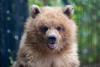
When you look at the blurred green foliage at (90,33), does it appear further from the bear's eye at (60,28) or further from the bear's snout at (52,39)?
the bear's snout at (52,39)

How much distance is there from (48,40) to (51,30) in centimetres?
15

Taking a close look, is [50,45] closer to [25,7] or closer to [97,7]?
[25,7]

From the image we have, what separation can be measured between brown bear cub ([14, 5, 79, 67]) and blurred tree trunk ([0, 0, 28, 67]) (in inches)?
54.3

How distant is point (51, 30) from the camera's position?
8.20 meters

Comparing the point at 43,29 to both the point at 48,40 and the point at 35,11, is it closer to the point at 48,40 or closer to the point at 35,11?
the point at 48,40

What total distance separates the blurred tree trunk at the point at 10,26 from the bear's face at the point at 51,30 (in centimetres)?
147

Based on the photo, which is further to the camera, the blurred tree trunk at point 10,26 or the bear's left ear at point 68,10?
the blurred tree trunk at point 10,26

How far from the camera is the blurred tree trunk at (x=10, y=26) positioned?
985 centimetres

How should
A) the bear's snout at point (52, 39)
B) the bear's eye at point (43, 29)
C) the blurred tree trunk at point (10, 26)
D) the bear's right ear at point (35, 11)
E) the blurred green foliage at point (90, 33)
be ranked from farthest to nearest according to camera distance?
the blurred green foliage at point (90, 33)
the blurred tree trunk at point (10, 26)
the bear's right ear at point (35, 11)
the bear's eye at point (43, 29)
the bear's snout at point (52, 39)

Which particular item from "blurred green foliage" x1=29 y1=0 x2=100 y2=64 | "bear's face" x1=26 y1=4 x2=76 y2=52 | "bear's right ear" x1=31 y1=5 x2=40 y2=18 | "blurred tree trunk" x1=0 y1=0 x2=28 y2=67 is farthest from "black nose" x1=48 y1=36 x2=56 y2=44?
"blurred green foliage" x1=29 y1=0 x2=100 y2=64

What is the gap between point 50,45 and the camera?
823cm

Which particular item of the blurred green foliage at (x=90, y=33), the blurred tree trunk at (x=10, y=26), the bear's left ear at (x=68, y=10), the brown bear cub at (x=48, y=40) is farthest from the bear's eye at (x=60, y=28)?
the blurred green foliage at (x=90, y=33)

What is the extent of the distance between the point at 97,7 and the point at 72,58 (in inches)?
187

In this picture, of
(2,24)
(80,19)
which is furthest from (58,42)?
(80,19)
